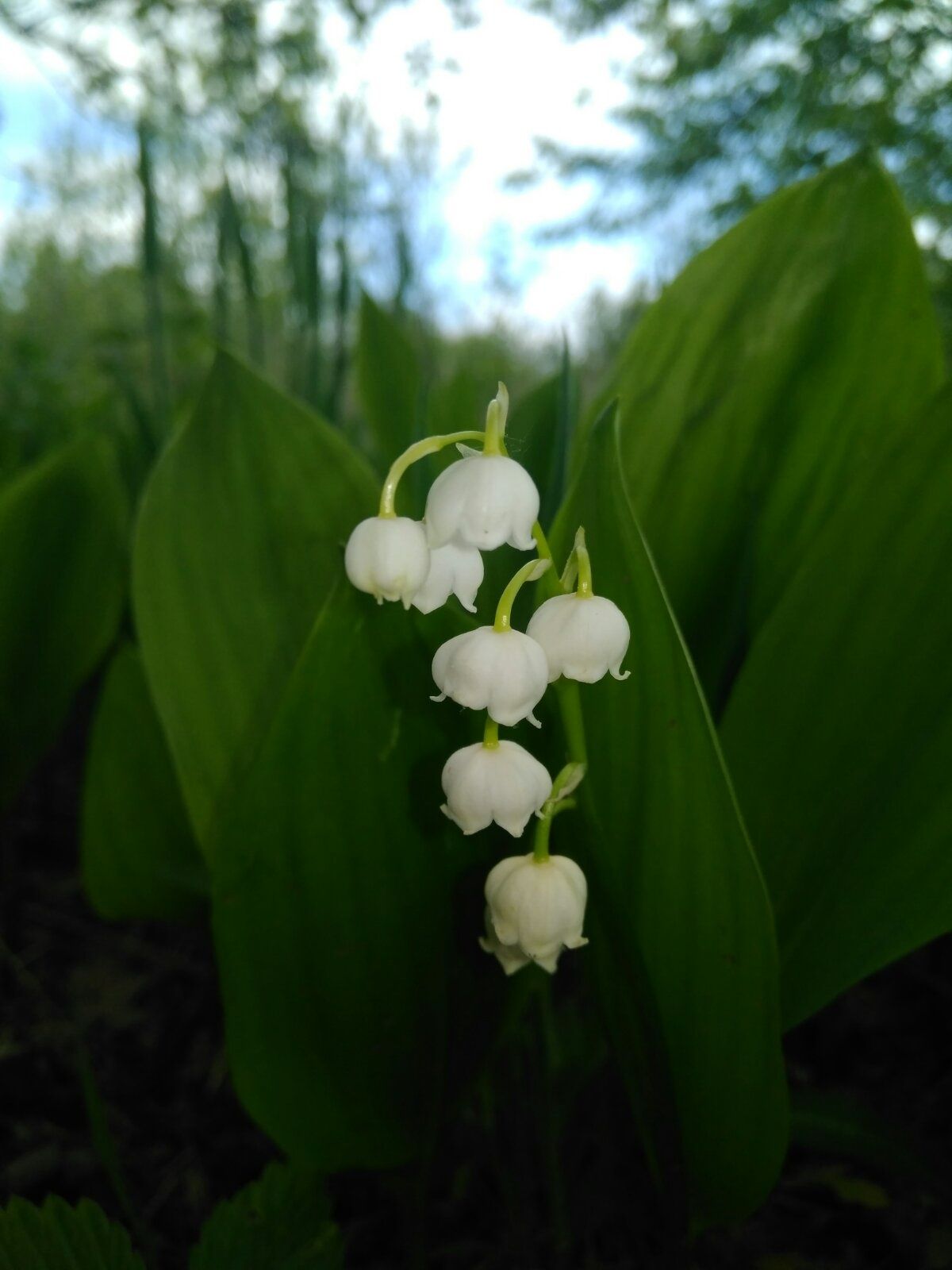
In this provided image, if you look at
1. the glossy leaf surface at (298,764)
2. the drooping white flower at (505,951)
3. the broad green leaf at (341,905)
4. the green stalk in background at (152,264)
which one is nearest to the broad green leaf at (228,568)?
the glossy leaf surface at (298,764)

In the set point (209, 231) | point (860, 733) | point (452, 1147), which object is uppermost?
point (209, 231)

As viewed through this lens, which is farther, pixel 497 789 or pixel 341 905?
pixel 341 905

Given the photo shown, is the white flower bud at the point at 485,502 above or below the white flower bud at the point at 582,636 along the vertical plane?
above

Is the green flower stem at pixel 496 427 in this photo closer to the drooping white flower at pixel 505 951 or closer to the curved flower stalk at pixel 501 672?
the curved flower stalk at pixel 501 672

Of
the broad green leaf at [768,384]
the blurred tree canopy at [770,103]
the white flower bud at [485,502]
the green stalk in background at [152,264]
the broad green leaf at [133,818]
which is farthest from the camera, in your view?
the blurred tree canopy at [770,103]

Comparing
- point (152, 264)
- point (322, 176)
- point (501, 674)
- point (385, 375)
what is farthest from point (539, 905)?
point (322, 176)

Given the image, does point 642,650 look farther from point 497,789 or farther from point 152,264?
point 152,264

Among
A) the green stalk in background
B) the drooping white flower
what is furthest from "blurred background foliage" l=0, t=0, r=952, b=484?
the drooping white flower
